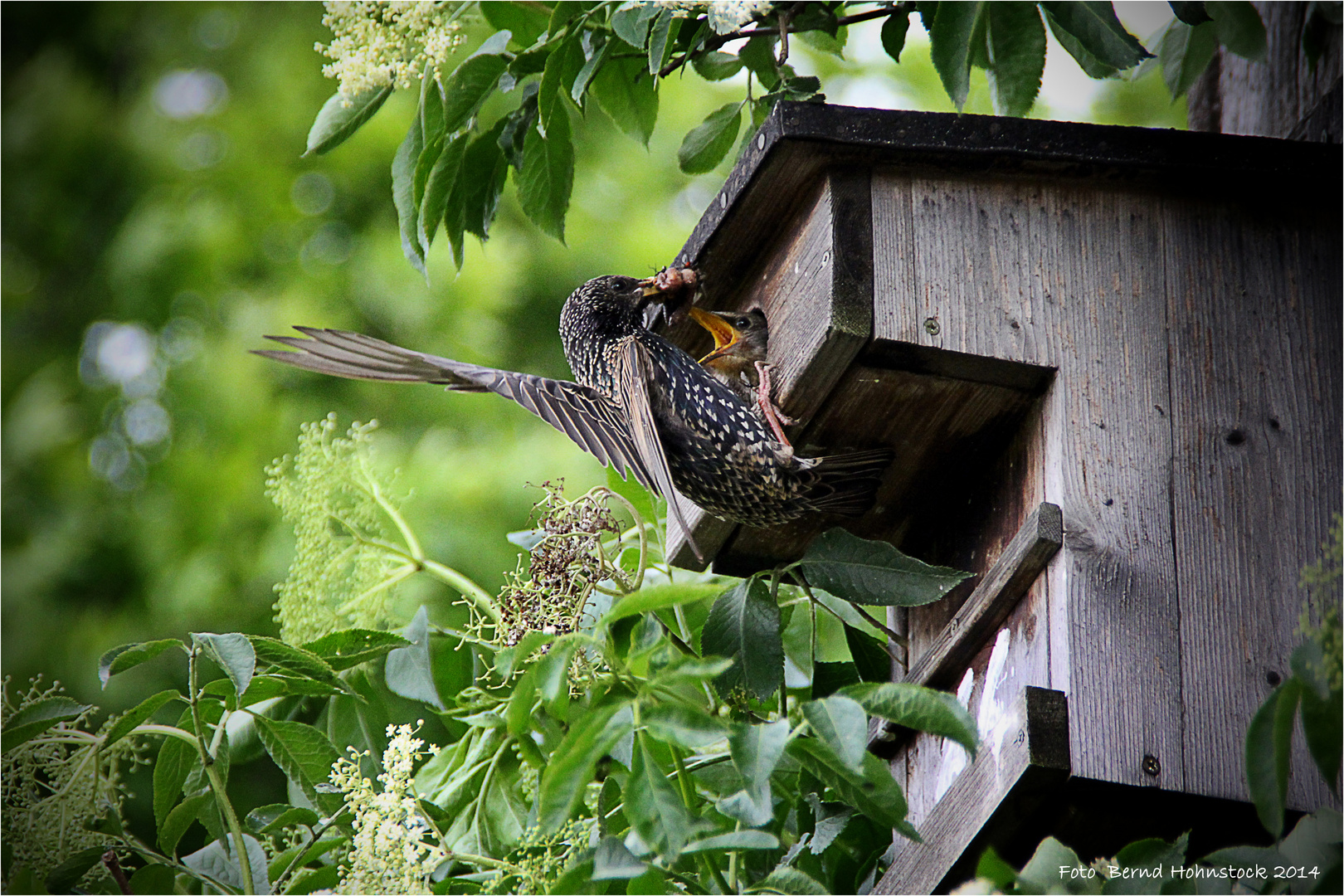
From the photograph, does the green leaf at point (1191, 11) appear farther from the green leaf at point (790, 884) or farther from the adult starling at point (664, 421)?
the green leaf at point (790, 884)

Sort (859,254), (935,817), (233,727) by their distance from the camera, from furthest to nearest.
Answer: (233,727)
(859,254)
(935,817)

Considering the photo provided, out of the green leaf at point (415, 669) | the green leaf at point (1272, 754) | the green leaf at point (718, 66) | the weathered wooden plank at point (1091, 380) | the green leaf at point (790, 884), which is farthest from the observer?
the green leaf at point (718, 66)

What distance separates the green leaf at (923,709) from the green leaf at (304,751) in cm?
75

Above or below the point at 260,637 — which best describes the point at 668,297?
above

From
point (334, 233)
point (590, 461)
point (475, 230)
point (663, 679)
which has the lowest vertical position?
point (590, 461)

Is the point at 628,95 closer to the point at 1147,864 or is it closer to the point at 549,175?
the point at 549,175

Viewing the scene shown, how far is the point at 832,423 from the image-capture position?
68.7 inches

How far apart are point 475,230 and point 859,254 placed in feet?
1.98

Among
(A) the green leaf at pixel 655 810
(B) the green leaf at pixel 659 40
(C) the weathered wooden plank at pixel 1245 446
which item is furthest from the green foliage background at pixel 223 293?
(A) the green leaf at pixel 655 810

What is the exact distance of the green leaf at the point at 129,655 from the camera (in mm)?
1500

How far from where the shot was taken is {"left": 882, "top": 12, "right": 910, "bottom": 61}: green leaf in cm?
188

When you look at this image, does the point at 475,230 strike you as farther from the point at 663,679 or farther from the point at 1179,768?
the point at 1179,768

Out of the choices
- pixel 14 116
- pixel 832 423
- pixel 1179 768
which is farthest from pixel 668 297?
pixel 14 116

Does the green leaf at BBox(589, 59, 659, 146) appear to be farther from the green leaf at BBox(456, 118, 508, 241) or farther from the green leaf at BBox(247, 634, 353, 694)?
the green leaf at BBox(247, 634, 353, 694)
